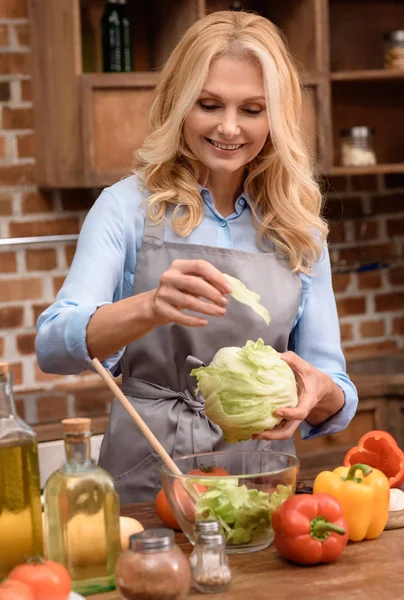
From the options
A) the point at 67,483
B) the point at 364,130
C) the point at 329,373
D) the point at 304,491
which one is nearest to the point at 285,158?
the point at 329,373

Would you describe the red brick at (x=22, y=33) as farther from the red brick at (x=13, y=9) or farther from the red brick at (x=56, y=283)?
the red brick at (x=56, y=283)

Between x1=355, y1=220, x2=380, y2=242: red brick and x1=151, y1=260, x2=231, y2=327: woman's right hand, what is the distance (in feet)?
7.59

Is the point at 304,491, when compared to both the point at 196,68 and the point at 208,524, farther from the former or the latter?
the point at 196,68

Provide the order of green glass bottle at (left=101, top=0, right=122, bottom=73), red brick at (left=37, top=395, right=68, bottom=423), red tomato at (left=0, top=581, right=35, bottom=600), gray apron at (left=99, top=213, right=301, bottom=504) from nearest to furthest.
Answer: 1. red tomato at (left=0, top=581, right=35, bottom=600)
2. gray apron at (left=99, top=213, right=301, bottom=504)
3. red brick at (left=37, top=395, right=68, bottom=423)
4. green glass bottle at (left=101, top=0, right=122, bottom=73)

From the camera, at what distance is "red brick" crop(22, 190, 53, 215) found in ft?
10.6

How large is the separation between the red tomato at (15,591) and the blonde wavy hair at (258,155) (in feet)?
3.37

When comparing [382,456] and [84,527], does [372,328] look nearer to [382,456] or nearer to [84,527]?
[382,456]

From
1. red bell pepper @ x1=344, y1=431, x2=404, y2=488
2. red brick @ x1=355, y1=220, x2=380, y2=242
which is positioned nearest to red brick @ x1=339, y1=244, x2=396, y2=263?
red brick @ x1=355, y1=220, x2=380, y2=242

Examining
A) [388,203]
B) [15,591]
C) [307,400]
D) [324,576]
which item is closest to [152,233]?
[307,400]

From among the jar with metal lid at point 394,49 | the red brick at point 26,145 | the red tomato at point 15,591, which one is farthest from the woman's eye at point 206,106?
the jar with metal lid at point 394,49

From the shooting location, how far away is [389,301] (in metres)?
3.87

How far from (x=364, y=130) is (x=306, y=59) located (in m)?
0.34

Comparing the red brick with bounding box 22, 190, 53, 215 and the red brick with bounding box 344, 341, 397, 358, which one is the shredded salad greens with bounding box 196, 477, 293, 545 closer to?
the red brick with bounding box 22, 190, 53, 215

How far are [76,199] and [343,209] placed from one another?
3.53 feet
